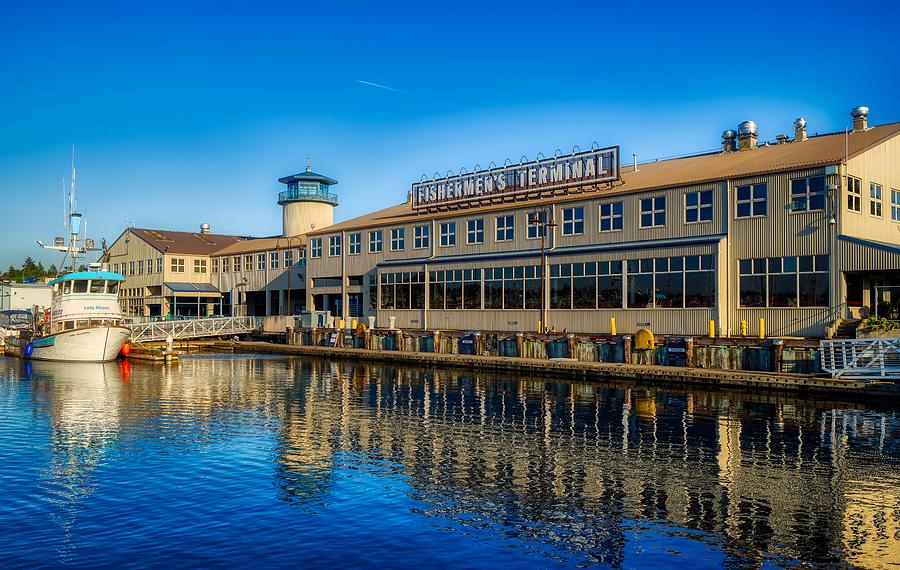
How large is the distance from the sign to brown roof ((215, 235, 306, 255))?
19477mm

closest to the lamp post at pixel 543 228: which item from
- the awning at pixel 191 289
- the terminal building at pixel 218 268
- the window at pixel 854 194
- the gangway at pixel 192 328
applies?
the window at pixel 854 194

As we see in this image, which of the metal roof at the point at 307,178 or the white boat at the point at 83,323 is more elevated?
the metal roof at the point at 307,178

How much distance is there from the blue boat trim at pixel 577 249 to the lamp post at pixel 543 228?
1258 mm

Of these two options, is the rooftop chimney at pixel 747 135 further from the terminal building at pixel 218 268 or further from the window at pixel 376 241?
the terminal building at pixel 218 268

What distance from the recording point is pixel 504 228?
5078cm

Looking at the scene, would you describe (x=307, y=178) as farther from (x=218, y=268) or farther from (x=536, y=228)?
(x=536, y=228)

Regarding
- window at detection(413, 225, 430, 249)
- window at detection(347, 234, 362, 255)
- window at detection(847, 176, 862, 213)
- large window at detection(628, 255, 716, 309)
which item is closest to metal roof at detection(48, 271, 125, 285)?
window at detection(347, 234, 362, 255)

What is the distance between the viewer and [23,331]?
181 feet

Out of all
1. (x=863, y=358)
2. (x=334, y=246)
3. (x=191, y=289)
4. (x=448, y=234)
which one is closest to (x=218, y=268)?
(x=191, y=289)

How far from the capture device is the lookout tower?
8375cm

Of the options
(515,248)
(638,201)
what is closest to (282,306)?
(515,248)

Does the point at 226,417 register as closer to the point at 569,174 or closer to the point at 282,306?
the point at 569,174

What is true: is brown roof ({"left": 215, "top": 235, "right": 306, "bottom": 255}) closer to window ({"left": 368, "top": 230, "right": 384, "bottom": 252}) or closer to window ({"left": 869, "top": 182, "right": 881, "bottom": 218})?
→ window ({"left": 368, "top": 230, "right": 384, "bottom": 252})

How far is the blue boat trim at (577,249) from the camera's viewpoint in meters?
40.1
